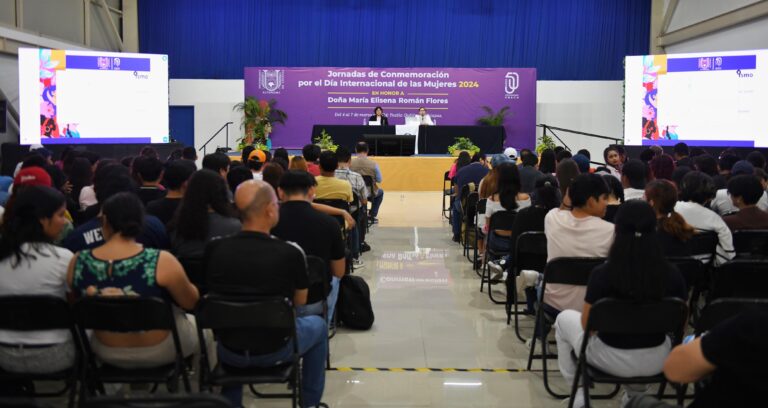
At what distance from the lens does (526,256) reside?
4.62m

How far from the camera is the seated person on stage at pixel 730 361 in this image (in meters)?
1.83

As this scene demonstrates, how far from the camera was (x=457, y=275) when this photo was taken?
22.5ft

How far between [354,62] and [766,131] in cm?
961

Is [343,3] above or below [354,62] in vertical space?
above

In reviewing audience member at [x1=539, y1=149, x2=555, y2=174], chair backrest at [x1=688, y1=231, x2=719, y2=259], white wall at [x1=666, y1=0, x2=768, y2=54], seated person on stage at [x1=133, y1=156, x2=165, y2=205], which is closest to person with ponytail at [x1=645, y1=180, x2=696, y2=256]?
chair backrest at [x1=688, y1=231, x2=719, y2=259]

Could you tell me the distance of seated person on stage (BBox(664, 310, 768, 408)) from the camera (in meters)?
1.83

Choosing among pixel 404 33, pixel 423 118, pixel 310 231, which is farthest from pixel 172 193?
pixel 404 33

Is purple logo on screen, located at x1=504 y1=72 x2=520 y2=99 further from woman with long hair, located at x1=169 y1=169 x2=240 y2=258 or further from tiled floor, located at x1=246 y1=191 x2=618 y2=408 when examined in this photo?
woman with long hair, located at x1=169 y1=169 x2=240 y2=258

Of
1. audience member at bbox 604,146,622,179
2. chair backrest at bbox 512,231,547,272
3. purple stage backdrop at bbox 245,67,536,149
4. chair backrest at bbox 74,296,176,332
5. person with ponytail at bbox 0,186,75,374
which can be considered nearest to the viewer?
chair backrest at bbox 74,296,176,332

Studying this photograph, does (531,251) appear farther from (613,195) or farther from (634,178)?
(634,178)

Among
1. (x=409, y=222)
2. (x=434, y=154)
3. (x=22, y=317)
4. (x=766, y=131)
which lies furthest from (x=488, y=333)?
(x=434, y=154)

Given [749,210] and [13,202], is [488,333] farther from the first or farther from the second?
[13,202]

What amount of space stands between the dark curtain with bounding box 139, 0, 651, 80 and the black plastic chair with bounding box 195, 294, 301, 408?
15.7 m

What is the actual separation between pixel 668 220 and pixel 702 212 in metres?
0.59
